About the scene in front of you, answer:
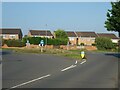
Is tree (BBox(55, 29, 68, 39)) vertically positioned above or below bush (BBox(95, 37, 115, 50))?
above

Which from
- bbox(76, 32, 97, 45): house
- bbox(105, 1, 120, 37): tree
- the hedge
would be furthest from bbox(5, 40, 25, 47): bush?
bbox(76, 32, 97, 45): house

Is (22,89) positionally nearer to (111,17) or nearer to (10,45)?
(111,17)

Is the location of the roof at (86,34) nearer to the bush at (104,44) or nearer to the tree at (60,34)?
the tree at (60,34)

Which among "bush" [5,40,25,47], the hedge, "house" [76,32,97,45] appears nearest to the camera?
Result: "bush" [5,40,25,47]

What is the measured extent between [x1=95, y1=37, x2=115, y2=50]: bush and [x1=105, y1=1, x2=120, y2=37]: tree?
39933mm

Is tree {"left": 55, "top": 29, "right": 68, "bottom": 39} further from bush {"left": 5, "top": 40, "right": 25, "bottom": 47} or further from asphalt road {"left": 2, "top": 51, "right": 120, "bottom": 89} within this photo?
asphalt road {"left": 2, "top": 51, "right": 120, "bottom": 89}

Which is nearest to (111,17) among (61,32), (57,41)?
(57,41)

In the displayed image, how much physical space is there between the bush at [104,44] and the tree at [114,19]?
39933 millimetres

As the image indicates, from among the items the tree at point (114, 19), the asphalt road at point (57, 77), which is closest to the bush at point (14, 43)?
the tree at point (114, 19)

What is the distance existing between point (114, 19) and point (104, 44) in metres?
43.6

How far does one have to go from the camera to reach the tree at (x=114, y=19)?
1949 inches

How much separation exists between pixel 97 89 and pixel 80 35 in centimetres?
12509

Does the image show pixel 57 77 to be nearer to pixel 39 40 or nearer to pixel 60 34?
pixel 39 40

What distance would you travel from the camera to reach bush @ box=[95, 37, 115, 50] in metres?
92.1
